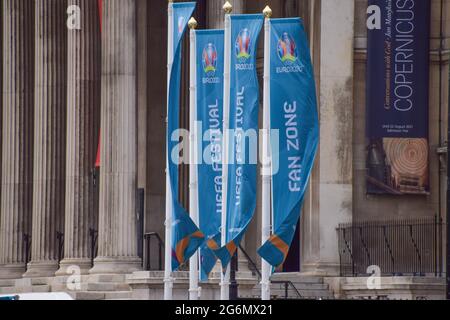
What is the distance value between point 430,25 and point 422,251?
7471 mm

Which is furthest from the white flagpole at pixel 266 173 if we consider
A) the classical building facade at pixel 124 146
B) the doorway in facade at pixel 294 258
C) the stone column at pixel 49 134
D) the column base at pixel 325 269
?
the stone column at pixel 49 134

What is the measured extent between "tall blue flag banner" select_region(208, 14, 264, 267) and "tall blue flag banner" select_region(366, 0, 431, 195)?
35.0 feet

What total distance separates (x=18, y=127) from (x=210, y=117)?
1911 cm

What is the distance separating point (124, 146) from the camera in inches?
2443

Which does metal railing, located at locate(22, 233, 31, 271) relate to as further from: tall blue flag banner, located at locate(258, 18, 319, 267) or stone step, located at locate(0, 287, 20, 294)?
tall blue flag banner, located at locate(258, 18, 319, 267)

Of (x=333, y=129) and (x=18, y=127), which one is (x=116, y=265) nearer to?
(x=333, y=129)

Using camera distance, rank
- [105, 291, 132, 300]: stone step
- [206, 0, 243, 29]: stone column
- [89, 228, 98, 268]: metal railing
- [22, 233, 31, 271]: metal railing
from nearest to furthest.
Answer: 1. [105, 291, 132, 300]: stone step
2. [206, 0, 243, 29]: stone column
3. [89, 228, 98, 268]: metal railing
4. [22, 233, 31, 271]: metal railing

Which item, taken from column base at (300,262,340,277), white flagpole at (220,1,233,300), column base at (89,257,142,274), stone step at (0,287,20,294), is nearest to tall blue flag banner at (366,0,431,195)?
column base at (300,262,340,277)

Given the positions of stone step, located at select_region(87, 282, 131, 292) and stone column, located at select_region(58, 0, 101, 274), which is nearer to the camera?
stone step, located at select_region(87, 282, 131, 292)

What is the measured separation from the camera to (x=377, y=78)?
6078 centimetres

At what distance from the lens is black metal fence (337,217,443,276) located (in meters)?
59.5

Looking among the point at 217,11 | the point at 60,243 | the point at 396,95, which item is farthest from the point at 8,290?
the point at 396,95

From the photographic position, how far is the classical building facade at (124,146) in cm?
6084
